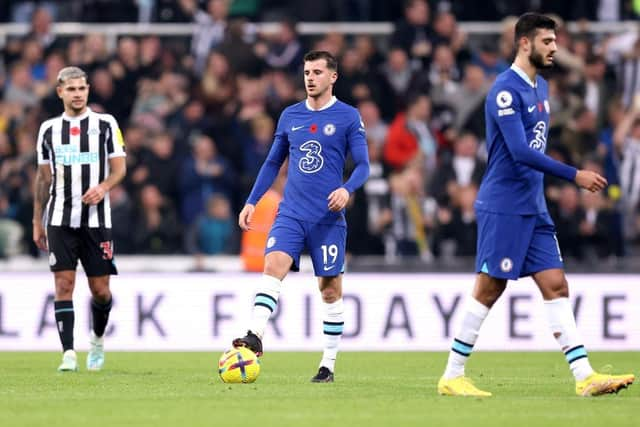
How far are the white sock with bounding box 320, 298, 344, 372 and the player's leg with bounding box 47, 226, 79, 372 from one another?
2472 millimetres

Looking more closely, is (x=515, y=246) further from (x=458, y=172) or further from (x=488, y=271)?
(x=458, y=172)

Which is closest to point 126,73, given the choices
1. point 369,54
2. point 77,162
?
point 369,54

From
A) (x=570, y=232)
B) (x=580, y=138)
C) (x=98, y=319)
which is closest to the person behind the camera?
(x=98, y=319)

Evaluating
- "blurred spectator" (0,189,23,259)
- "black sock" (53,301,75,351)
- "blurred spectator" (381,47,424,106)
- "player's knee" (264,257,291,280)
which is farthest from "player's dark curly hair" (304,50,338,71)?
"blurred spectator" (381,47,424,106)

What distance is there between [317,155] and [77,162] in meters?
2.52

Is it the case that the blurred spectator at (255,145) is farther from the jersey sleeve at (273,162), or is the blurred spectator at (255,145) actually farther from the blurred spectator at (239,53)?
the jersey sleeve at (273,162)

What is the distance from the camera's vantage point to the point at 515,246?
9336mm

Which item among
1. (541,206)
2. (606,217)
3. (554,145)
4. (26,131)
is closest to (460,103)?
(554,145)

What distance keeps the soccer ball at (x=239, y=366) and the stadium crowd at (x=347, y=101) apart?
24.1 feet

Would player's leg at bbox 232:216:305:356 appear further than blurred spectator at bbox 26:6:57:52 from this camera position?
No

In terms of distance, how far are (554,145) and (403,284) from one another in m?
3.03

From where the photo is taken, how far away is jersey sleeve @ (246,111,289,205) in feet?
35.5

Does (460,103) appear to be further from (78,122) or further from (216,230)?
(78,122)

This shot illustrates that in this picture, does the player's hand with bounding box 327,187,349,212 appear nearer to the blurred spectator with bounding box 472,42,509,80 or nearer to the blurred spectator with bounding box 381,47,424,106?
the blurred spectator with bounding box 381,47,424,106
